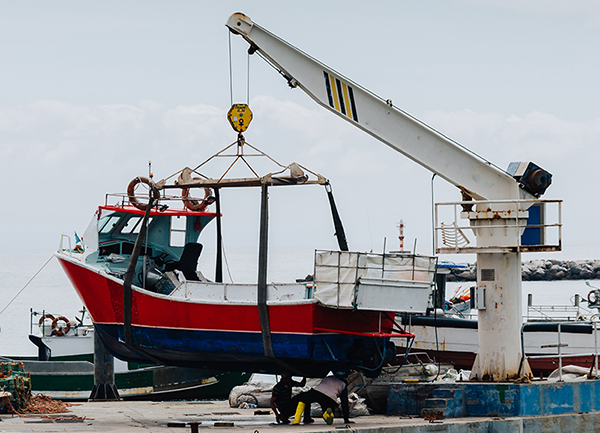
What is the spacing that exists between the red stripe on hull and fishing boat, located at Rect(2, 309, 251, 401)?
6424mm

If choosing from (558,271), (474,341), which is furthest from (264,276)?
(558,271)

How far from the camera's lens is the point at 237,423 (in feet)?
47.4

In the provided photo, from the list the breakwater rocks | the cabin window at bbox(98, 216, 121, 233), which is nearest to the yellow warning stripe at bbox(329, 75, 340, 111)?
the cabin window at bbox(98, 216, 121, 233)

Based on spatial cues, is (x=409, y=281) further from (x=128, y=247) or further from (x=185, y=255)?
(x=128, y=247)

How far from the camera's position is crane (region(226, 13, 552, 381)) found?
14578 mm

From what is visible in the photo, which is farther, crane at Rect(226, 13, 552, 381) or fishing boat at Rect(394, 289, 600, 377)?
fishing boat at Rect(394, 289, 600, 377)

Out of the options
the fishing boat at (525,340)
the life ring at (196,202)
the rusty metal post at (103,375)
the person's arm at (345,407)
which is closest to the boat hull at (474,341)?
the fishing boat at (525,340)

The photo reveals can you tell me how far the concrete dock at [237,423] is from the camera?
1313 cm

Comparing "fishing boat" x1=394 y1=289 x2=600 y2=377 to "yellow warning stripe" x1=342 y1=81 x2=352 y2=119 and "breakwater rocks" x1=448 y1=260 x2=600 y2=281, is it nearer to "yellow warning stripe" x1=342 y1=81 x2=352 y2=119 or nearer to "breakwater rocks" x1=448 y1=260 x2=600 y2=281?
"yellow warning stripe" x1=342 y1=81 x2=352 y2=119

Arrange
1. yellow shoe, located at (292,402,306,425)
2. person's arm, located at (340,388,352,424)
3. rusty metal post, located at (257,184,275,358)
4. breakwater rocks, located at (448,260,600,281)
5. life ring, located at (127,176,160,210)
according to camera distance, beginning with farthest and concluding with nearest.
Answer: breakwater rocks, located at (448,260,600,281) < life ring, located at (127,176,160,210) < rusty metal post, located at (257,184,275,358) < yellow shoe, located at (292,402,306,425) < person's arm, located at (340,388,352,424)

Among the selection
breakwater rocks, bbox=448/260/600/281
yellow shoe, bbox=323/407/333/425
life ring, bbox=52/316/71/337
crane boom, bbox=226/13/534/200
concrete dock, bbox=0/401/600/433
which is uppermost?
crane boom, bbox=226/13/534/200

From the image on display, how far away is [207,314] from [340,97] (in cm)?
443

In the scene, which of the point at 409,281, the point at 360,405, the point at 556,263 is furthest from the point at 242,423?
the point at 556,263

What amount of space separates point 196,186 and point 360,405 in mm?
4805
